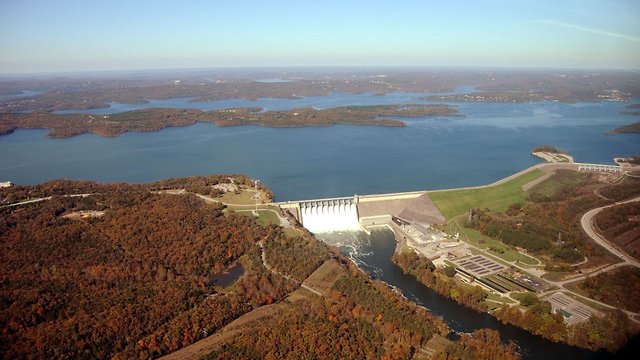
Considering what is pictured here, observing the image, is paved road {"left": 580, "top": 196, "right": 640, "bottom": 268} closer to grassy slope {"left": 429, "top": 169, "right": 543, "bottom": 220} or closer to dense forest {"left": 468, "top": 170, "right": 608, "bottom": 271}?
Answer: dense forest {"left": 468, "top": 170, "right": 608, "bottom": 271}

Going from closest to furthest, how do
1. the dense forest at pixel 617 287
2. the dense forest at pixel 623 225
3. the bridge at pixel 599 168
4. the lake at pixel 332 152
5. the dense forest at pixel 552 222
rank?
the dense forest at pixel 617 287
the dense forest at pixel 623 225
the dense forest at pixel 552 222
the bridge at pixel 599 168
the lake at pixel 332 152

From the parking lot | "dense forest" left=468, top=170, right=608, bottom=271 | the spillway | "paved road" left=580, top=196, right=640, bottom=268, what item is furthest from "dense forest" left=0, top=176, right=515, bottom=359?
"paved road" left=580, top=196, right=640, bottom=268

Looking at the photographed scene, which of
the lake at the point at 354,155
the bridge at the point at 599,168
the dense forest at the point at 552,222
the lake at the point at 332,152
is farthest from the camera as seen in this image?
the lake at the point at 332,152

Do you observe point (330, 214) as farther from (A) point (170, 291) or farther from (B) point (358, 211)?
(A) point (170, 291)

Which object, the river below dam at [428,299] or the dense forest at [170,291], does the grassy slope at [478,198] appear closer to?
the river below dam at [428,299]

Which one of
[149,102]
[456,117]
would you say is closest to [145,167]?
[456,117]

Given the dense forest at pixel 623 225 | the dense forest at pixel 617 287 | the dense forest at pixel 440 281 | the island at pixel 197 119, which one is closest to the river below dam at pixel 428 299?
the dense forest at pixel 440 281
